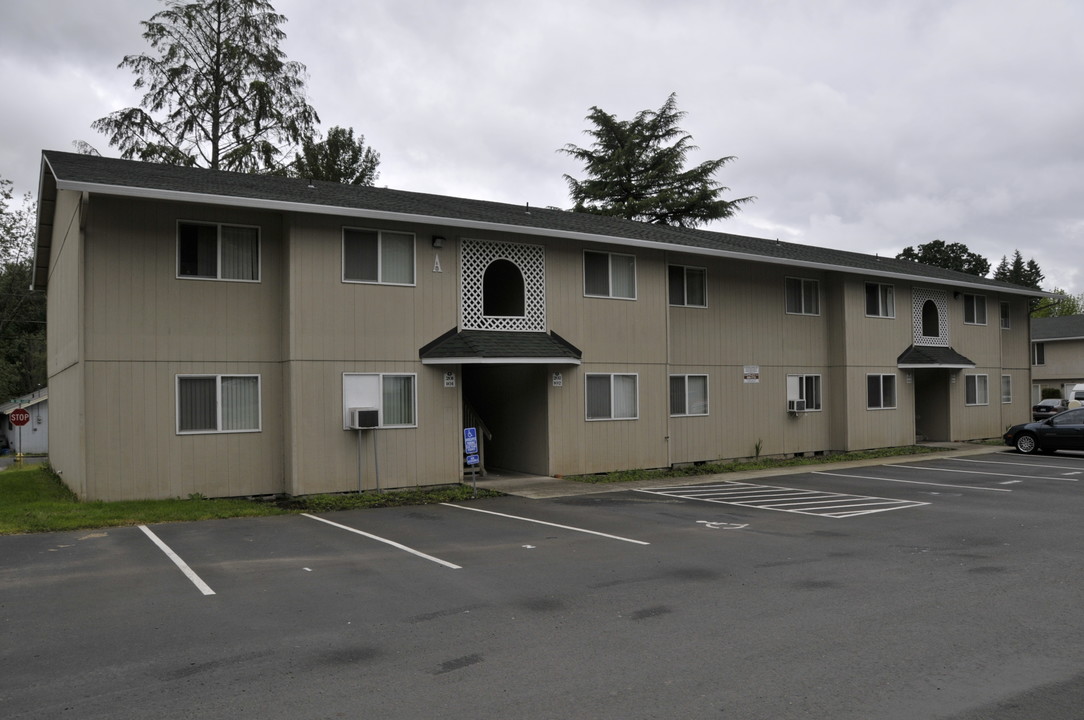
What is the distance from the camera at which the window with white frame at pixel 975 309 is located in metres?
28.1

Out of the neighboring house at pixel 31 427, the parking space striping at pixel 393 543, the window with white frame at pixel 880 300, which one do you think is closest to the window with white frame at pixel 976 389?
the window with white frame at pixel 880 300

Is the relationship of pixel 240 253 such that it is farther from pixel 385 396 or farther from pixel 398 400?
pixel 398 400

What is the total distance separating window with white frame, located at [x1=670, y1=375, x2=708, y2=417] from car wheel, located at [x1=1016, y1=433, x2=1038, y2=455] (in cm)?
1042

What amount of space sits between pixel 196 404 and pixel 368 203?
199 inches

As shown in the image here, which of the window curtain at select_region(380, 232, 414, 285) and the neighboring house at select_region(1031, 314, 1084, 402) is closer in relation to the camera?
the window curtain at select_region(380, 232, 414, 285)

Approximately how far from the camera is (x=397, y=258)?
639 inches

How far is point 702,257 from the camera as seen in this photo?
21172 millimetres

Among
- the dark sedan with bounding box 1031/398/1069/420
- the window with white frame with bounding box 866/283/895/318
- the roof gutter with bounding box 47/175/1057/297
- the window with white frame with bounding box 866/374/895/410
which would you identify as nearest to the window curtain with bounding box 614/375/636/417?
the roof gutter with bounding box 47/175/1057/297

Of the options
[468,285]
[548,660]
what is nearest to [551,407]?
[468,285]

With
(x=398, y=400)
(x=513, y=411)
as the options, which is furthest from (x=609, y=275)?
(x=398, y=400)

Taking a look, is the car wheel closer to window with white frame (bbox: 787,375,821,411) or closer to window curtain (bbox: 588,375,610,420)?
window with white frame (bbox: 787,375,821,411)

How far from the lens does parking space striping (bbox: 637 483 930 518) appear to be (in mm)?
13835

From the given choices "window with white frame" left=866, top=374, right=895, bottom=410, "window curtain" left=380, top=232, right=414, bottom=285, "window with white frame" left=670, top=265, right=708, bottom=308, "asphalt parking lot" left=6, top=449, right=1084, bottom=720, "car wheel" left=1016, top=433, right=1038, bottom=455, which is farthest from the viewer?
"window with white frame" left=866, top=374, right=895, bottom=410

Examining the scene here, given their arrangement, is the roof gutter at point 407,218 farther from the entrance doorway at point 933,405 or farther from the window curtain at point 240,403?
the entrance doorway at point 933,405
